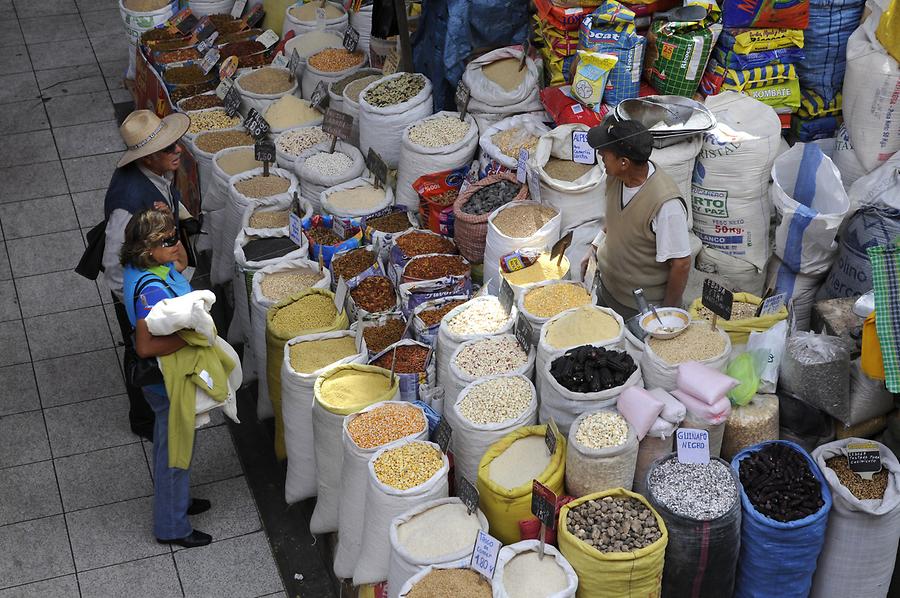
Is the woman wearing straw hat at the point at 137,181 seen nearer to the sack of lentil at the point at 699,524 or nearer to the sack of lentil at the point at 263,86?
the sack of lentil at the point at 263,86

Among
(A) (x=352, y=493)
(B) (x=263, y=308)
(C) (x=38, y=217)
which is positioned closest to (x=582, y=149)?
(B) (x=263, y=308)

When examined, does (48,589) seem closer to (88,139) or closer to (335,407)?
(335,407)

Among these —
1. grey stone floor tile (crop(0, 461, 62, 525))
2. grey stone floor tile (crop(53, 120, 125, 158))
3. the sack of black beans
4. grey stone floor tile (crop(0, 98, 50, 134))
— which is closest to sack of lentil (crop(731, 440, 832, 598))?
the sack of black beans

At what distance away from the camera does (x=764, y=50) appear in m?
4.04

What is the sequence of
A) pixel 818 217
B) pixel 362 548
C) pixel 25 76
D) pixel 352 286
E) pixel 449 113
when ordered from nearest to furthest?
1. pixel 362 548
2. pixel 818 217
3. pixel 352 286
4. pixel 449 113
5. pixel 25 76

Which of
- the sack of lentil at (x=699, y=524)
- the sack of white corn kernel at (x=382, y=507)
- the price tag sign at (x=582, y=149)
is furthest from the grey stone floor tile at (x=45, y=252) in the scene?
the sack of lentil at (x=699, y=524)

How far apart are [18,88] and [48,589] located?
4.89 metres

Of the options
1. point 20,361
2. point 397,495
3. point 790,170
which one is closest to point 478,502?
point 397,495

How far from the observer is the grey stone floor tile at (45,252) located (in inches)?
221

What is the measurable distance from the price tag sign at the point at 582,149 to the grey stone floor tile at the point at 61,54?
17.0 ft

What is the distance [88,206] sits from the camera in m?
6.14

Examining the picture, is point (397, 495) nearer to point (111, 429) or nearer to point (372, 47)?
point (111, 429)

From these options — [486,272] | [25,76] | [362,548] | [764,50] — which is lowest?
[25,76]

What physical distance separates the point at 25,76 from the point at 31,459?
170 inches
